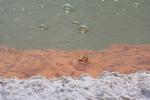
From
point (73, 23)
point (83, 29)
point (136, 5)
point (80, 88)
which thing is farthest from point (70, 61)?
point (136, 5)

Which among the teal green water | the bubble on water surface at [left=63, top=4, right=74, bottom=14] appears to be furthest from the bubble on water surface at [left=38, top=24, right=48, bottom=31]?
the bubble on water surface at [left=63, top=4, right=74, bottom=14]

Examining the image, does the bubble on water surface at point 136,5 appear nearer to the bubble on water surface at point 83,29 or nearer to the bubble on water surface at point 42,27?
the bubble on water surface at point 83,29

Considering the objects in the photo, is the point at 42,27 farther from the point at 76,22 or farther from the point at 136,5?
the point at 136,5

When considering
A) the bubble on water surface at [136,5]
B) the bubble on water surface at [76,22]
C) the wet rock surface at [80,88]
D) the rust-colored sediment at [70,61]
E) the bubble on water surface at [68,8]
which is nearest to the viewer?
the wet rock surface at [80,88]

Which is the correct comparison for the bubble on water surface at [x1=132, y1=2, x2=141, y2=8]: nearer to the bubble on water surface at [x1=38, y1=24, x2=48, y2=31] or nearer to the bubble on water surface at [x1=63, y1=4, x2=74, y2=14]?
the bubble on water surface at [x1=63, y1=4, x2=74, y2=14]

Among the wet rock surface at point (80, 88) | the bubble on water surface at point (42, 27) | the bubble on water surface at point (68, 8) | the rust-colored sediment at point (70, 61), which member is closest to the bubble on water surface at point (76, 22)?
the bubble on water surface at point (68, 8)

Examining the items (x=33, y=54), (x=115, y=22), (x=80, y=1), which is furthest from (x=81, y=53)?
(x=80, y=1)
